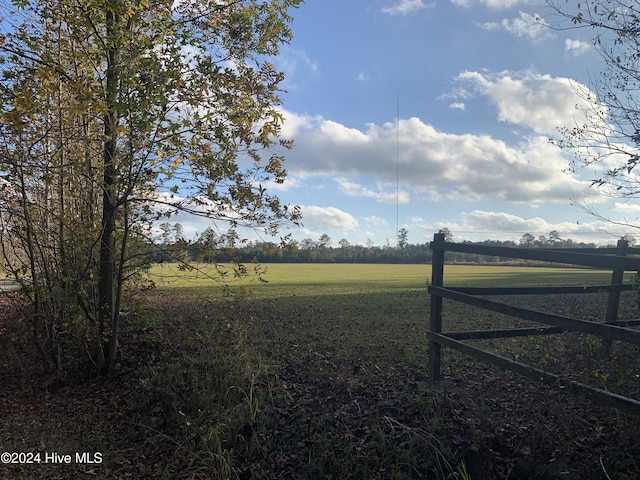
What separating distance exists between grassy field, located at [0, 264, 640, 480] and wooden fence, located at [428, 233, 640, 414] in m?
0.57

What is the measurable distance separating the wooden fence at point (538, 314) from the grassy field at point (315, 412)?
22.3 inches

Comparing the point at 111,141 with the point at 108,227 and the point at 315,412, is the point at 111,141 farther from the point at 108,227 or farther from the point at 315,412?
the point at 315,412

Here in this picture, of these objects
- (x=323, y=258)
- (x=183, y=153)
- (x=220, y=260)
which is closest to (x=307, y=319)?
(x=220, y=260)

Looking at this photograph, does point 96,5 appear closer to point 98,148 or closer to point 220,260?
point 98,148

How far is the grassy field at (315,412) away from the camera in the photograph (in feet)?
14.1

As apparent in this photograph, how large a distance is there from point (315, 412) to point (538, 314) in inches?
112

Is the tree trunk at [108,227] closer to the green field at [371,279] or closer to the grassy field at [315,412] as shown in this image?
the grassy field at [315,412]

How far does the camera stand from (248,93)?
683cm

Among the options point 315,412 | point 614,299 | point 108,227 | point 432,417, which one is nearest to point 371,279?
point 614,299

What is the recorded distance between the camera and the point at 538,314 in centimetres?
434

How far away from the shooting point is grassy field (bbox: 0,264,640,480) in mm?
4285

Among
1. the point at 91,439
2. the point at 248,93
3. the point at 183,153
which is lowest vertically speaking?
the point at 91,439

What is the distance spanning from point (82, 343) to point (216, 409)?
10.5ft

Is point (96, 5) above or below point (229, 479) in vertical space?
above
